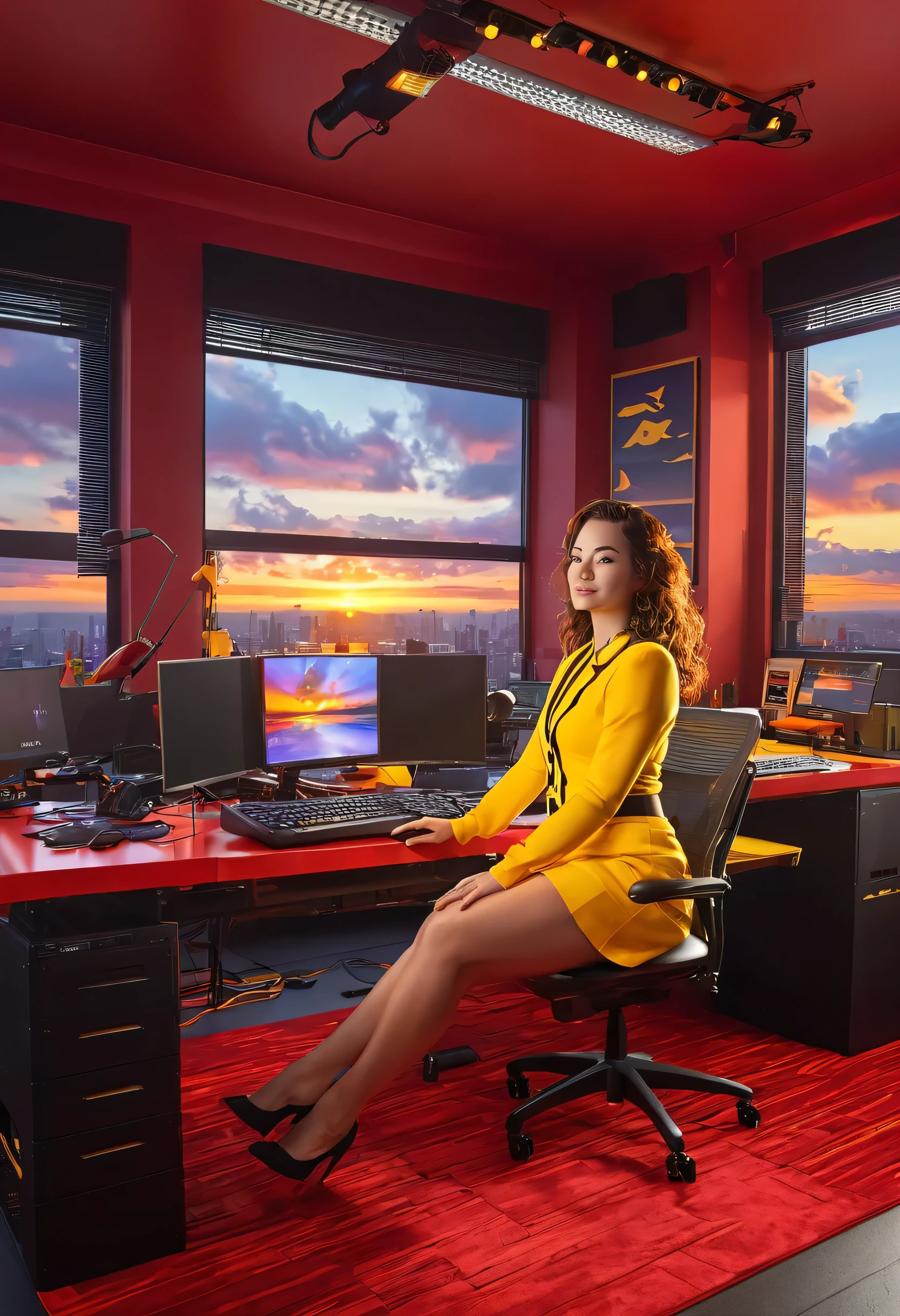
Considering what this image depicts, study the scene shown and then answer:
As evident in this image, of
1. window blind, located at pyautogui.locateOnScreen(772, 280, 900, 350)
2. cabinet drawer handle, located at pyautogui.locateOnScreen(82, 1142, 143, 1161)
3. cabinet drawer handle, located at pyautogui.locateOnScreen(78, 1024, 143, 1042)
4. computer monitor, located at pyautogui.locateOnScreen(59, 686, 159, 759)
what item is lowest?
cabinet drawer handle, located at pyautogui.locateOnScreen(82, 1142, 143, 1161)

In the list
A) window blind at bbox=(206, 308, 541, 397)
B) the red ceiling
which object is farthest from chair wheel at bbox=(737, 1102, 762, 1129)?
window blind at bbox=(206, 308, 541, 397)

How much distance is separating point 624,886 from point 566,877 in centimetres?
13

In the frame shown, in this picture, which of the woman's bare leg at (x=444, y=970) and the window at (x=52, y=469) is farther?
the window at (x=52, y=469)

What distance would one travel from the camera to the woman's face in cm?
229

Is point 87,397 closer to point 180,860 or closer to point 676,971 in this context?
point 180,860

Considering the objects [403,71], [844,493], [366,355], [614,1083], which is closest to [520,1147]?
[614,1083]

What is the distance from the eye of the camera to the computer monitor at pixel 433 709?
2.67m

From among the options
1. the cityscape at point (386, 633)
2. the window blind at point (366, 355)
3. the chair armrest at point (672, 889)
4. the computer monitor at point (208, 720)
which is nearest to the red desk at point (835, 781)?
the chair armrest at point (672, 889)

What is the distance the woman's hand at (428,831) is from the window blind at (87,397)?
2.53m

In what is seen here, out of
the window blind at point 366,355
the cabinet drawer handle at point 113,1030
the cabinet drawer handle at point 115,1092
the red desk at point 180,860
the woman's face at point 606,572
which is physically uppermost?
the window blind at point 366,355

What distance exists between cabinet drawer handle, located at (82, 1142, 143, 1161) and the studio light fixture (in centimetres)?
300

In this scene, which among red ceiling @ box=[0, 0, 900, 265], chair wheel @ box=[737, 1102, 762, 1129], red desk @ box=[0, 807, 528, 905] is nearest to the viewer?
red desk @ box=[0, 807, 528, 905]

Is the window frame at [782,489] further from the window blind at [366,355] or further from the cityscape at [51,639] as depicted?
the cityscape at [51,639]

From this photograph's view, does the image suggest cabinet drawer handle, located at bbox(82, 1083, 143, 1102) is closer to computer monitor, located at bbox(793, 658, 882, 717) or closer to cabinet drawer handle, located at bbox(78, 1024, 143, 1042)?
cabinet drawer handle, located at bbox(78, 1024, 143, 1042)
